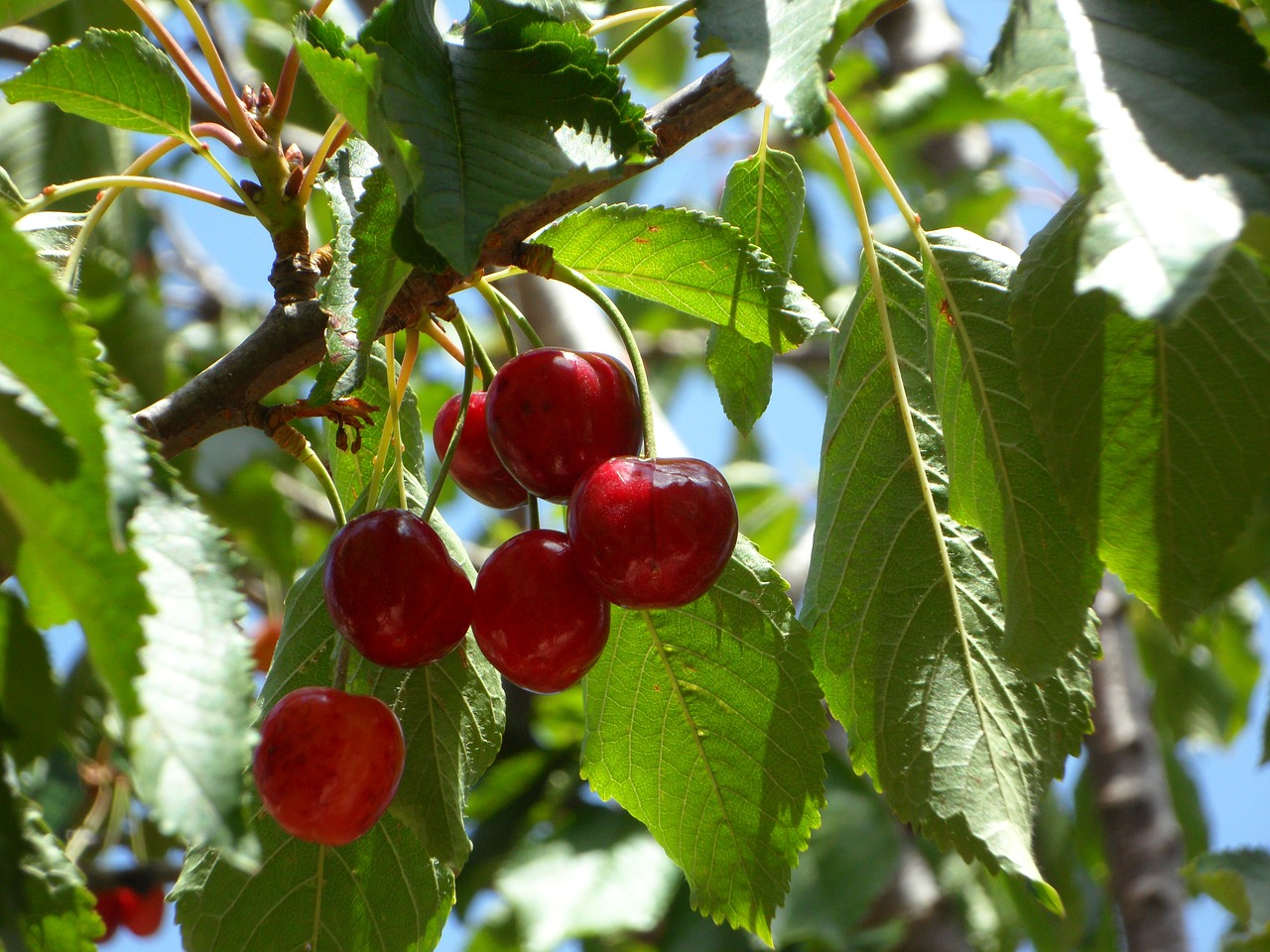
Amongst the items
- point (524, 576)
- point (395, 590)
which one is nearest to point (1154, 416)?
point (524, 576)

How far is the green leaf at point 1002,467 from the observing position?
1.10 metres

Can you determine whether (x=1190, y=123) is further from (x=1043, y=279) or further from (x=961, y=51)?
(x=961, y=51)

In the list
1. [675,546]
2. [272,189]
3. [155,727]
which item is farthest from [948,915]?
[155,727]

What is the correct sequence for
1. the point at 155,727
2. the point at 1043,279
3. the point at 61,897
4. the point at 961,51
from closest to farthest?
1. the point at 155,727
2. the point at 61,897
3. the point at 1043,279
4. the point at 961,51

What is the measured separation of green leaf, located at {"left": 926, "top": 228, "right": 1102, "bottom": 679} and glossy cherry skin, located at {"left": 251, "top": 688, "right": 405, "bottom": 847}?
0.59m

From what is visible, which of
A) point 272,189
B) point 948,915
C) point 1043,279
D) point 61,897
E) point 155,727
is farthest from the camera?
point 948,915

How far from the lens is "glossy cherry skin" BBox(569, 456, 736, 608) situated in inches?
41.7

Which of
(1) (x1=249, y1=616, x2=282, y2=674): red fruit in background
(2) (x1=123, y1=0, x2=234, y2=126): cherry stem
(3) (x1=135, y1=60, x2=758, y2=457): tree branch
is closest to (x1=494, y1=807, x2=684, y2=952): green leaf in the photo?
(1) (x1=249, y1=616, x2=282, y2=674): red fruit in background

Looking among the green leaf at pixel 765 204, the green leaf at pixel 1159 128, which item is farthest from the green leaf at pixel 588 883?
the green leaf at pixel 1159 128

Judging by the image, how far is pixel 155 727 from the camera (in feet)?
2.16

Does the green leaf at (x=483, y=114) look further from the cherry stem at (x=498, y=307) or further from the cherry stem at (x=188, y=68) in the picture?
the cherry stem at (x=188, y=68)

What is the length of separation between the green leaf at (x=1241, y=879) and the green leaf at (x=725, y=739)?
0.88m

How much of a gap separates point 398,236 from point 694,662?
590mm

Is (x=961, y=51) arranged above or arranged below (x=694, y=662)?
below
